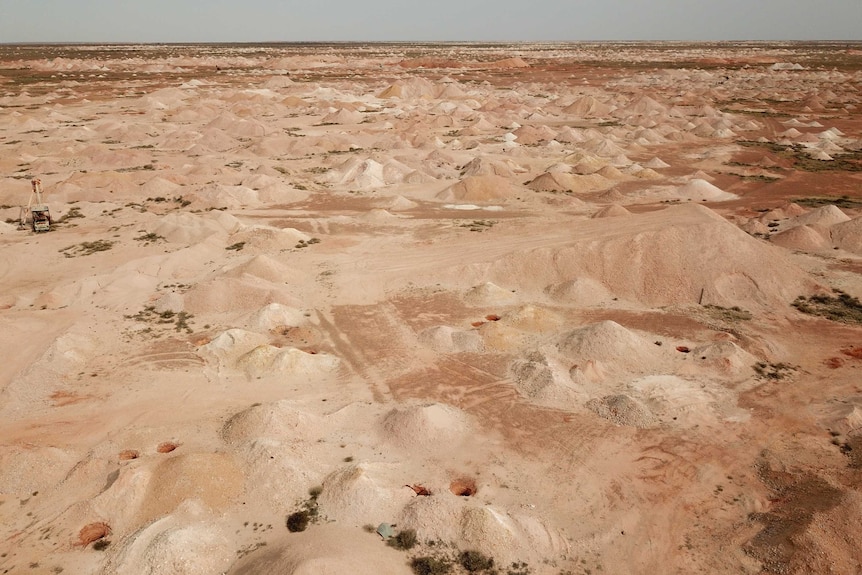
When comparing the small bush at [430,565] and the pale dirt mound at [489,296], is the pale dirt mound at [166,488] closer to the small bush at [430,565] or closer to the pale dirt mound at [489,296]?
the small bush at [430,565]

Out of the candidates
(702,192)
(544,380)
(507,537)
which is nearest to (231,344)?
(544,380)

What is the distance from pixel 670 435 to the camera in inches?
472

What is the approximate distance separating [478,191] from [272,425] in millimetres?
20194

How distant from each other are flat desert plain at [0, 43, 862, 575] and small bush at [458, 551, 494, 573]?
4 centimetres

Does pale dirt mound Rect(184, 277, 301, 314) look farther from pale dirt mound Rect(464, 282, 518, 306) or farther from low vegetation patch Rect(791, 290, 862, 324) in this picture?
low vegetation patch Rect(791, 290, 862, 324)

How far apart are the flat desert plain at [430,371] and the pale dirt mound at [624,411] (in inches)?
1.9

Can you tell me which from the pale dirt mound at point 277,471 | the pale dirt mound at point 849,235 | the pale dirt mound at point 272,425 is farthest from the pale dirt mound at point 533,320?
the pale dirt mound at point 849,235

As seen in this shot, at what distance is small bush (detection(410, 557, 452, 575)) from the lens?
888 cm

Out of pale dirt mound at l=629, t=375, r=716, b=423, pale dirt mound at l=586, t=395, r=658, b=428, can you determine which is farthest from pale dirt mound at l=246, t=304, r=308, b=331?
pale dirt mound at l=629, t=375, r=716, b=423

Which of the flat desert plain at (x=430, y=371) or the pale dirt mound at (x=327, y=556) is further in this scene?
the flat desert plain at (x=430, y=371)

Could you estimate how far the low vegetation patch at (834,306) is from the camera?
16.9m

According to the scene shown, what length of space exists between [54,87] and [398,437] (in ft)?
300

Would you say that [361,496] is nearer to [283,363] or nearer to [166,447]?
[166,447]

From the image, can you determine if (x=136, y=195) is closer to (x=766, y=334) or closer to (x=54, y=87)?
(x=766, y=334)
